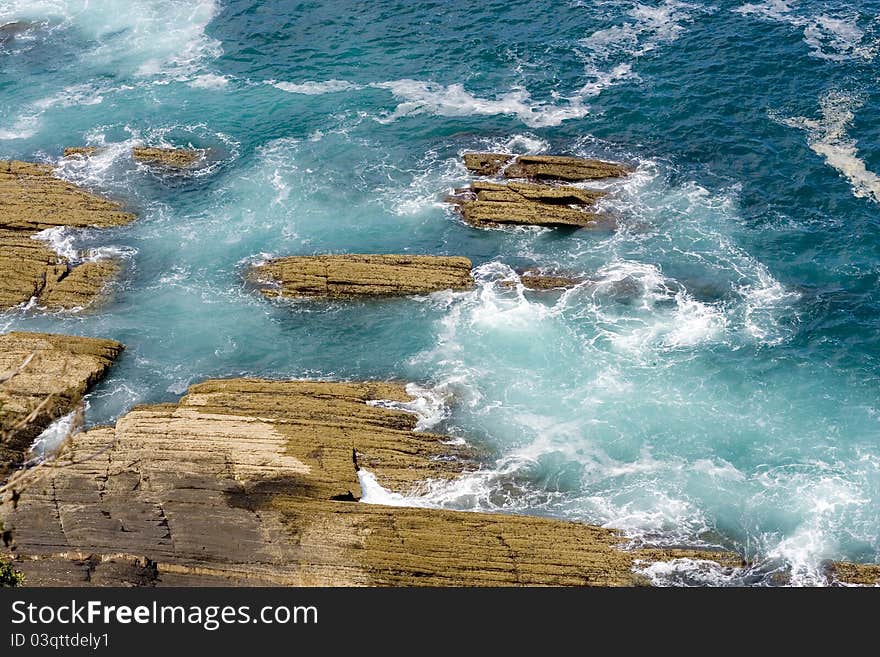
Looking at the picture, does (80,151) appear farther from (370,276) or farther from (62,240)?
(370,276)

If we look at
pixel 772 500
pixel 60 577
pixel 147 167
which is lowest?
pixel 772 500

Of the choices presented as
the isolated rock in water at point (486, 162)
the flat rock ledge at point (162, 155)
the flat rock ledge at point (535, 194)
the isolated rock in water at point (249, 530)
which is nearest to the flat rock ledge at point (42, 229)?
the flat rock ledge at point (162, 155)

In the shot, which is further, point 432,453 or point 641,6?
point 641,6

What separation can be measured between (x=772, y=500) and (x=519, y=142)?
132ft

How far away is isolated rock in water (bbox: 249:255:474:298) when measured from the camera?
2470 inches

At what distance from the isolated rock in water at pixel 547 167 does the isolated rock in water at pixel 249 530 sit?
34239 millimetres

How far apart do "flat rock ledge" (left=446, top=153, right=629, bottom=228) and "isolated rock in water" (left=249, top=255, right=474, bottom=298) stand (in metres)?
6.80

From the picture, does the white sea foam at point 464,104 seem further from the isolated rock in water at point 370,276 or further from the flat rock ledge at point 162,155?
the isolated rock in water at point 370,276

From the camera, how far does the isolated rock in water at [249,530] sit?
42.7 metres

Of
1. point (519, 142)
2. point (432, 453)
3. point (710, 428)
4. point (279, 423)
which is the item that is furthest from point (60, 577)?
point (519, 142)

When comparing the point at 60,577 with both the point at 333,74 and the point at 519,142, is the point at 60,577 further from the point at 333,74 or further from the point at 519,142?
the point at 333,74

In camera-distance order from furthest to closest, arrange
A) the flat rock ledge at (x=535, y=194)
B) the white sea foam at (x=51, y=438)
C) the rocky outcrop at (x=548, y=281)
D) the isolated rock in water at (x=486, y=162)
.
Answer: the isolated rock in water at (x=486, y=162), the flat rock ledge at (x=535, y=194), the rocky outcrop at (x=548, y=281), the white sea foam at (x=51, y=438)

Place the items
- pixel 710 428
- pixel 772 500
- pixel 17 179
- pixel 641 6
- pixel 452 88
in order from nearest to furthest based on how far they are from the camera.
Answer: pixel 772 500
pixel 710 428
pixel 17 179
pixel 452 88
pixel 641 6

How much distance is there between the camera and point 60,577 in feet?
141
